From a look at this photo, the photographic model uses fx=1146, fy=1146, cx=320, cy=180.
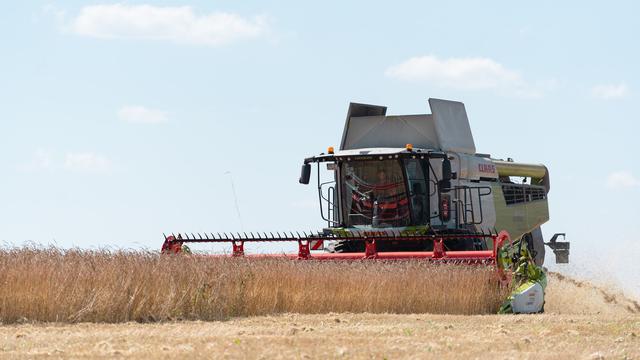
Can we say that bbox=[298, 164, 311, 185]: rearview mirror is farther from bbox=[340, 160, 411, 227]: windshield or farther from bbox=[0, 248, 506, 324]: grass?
bbox=[0, 248, 506, 324]: grass

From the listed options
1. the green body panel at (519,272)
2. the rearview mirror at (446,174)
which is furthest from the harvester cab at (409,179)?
the green body panel at (519,272)

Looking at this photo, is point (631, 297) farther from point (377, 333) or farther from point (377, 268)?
point (377, 333)

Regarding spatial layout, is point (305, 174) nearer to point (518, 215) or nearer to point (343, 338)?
point (518, 215)

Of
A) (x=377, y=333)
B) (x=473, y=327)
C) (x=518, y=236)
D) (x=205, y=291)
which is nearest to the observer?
(x=377, y=333)

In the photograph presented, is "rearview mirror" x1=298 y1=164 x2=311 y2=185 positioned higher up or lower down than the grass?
higher up

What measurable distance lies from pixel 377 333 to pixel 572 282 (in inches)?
385

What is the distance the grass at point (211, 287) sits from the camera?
1260 centimetres

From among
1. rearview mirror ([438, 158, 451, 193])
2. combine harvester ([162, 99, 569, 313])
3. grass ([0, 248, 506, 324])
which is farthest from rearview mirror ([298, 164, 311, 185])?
grass ([0, 248, 506, 324])

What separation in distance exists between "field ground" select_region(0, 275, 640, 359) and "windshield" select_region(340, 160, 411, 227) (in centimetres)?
353

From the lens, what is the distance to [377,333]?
11117 mm

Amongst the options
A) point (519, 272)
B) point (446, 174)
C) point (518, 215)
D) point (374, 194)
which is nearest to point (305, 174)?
point (374, 194)

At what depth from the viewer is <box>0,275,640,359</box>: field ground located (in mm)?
9477

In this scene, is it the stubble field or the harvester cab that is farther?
the harvester cab

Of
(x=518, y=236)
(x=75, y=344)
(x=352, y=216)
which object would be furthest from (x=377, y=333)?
(x=518, y=236)
